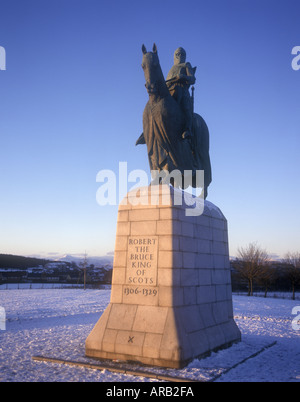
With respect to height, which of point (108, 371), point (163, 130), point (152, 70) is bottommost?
point (108, 371)

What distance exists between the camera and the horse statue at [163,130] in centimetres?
869

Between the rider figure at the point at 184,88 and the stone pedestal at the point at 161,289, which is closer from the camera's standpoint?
the stone pedestal at the point at 161,289

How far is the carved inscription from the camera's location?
7.89 meters

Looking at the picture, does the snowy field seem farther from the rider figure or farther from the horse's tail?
the rider figure

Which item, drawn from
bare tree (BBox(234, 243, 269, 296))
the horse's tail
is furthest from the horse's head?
bare tree (BBox(234, 243, 269, 296))

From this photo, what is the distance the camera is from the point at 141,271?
8.14 meters

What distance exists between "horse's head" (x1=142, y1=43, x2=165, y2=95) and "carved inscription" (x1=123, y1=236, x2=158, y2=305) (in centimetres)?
378

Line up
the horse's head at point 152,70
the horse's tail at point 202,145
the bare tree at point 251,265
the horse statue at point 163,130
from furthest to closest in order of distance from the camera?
1. the bare tree at point 251,265
2. the horse's tail at point 202,145
3. the horse statue at point 163,130
4. the horse's head at point 152,70

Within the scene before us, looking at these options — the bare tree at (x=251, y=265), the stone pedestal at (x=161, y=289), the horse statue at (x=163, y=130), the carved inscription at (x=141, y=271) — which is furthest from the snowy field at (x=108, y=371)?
the bare tree at (x=251, y=265)

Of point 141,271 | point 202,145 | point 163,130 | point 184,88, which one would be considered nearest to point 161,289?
point 141,271

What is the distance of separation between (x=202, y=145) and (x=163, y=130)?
2.07 metres

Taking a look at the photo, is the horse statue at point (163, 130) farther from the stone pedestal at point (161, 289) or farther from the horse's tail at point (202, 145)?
the stone pedestal at point (161, 289)

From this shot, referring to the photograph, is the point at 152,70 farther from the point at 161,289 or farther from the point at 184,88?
the point at 161,289

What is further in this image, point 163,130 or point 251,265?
point 251,265
